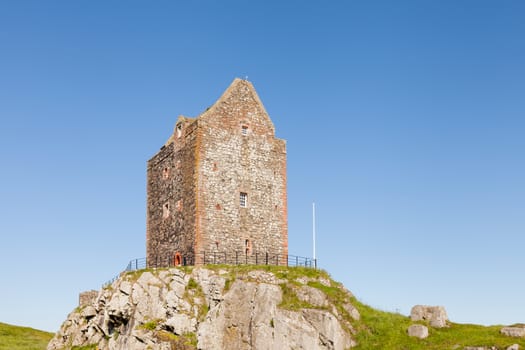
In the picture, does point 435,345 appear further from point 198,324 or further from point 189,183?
point 189,183

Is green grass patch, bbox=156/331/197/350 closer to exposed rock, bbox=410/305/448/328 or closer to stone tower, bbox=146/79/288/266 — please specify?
stone tower, bbox=146/79/288/266

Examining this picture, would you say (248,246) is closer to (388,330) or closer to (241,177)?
(241,177)

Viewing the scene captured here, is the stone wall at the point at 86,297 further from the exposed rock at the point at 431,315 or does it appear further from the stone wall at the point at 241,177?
the exposed rock at the point at 431,315

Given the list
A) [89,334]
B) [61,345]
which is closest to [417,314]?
[89,334]

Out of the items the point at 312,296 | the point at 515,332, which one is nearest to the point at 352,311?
the point at 312,296

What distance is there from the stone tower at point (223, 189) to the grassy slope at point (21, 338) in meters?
17.4

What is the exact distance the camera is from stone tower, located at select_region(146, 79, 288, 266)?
5344 cm

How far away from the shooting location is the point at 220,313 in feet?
154

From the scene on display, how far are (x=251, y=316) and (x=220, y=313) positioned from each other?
7.50 ft

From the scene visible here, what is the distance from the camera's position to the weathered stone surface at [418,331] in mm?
44134

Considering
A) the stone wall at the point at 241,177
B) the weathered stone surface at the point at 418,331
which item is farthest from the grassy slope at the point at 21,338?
the weathered stone surface at the point at 418,331

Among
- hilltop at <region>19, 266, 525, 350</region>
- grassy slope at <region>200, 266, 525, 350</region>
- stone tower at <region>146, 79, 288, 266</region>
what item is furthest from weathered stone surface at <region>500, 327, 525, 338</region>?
stone tower at <region>146, 79, 288, 266</region>

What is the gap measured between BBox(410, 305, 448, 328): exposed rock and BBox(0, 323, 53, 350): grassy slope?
3668 centimetres

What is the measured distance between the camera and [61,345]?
5619cm
